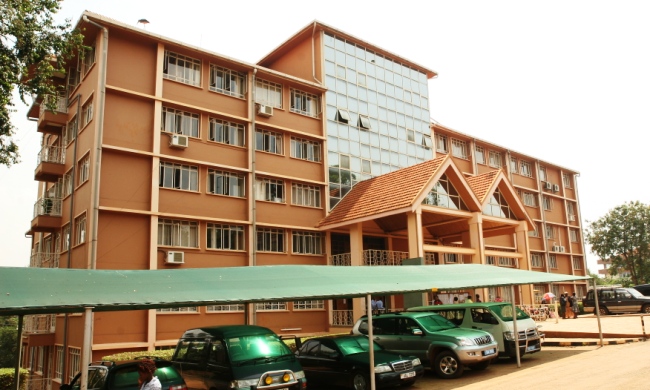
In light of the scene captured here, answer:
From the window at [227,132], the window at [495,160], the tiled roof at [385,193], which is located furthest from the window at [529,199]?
the window at [227,132]

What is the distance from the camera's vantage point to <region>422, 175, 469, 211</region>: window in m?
25.0

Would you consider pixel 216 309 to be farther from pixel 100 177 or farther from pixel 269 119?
pixel 269 119

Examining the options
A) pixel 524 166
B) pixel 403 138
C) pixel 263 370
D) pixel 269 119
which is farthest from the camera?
pixel 524 166

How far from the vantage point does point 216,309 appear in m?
23.8

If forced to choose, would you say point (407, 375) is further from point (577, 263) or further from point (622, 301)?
point (577, 263)

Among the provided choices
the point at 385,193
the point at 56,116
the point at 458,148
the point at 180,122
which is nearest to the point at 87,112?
the point at 56,116

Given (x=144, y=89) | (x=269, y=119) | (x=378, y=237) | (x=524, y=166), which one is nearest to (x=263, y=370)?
(x=144, y=89)

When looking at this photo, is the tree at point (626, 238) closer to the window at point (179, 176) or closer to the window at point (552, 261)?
the window at point (552, 261)

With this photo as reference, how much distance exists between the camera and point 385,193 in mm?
25938

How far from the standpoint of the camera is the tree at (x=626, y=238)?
182ft

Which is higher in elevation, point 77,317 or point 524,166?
point 524,166

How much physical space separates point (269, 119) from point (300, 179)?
11.2 feet

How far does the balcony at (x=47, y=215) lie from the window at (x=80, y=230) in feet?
8.53

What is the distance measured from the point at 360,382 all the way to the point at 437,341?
308 centimetres
